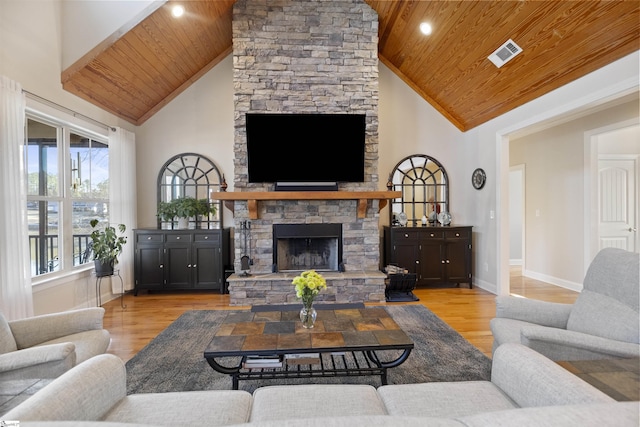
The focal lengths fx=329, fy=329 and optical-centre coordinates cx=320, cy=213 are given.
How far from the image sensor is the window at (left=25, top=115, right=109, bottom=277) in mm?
3512

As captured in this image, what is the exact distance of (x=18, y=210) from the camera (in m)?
2.93

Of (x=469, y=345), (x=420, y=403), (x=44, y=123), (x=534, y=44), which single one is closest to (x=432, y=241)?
(x=469, y=345)

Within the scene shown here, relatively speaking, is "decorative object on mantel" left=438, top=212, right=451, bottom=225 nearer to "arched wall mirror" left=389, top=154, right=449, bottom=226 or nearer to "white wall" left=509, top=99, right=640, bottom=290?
"arched wall mirror" left=389, top=154, right=449, bottom=226

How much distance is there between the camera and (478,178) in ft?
16.7

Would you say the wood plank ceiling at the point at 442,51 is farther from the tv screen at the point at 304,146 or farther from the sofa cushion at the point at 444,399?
the sofa cushion at the point at 444,399

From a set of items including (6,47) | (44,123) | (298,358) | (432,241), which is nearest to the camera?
(298,358)

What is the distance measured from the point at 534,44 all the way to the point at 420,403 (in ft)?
11.7

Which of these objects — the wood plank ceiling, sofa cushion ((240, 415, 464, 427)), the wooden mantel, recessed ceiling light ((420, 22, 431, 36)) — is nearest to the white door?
the wood plank ceiling

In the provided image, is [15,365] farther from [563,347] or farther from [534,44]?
[534,44]

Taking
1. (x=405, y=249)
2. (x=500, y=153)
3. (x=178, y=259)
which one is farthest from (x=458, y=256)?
(x=178, y=259)

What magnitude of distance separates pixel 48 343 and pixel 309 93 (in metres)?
3.81

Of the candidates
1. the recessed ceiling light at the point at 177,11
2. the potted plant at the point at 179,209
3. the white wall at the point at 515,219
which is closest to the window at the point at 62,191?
the potted plant at the point at 179,209

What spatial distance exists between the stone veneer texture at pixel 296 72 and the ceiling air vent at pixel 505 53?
149 centimetres

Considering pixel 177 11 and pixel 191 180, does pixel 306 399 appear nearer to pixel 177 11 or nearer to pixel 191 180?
pixel 177 11
